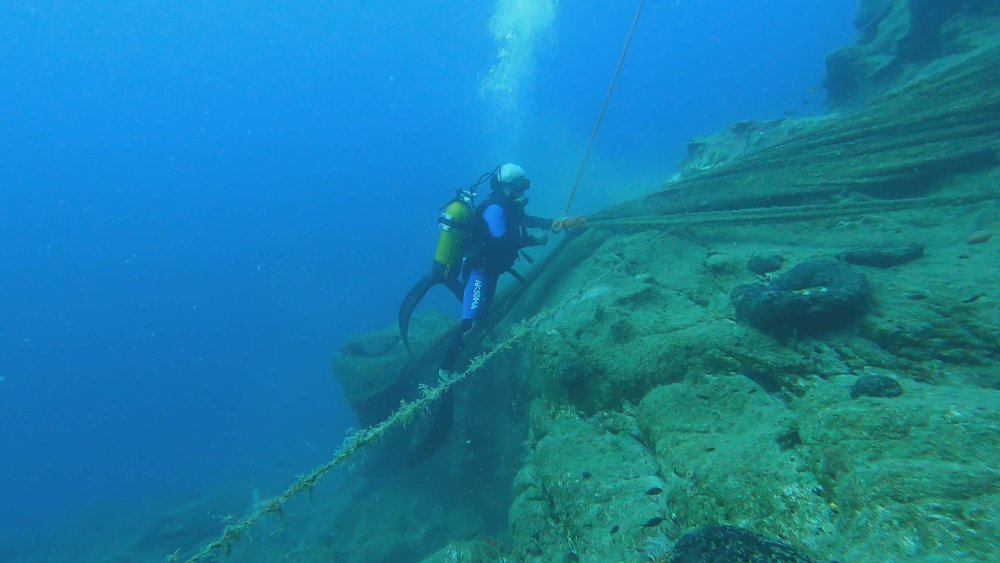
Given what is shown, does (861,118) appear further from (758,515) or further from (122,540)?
(122,540)

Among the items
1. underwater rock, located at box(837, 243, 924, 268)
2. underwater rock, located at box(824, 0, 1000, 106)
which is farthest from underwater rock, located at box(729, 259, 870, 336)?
underwater rock, located at box(824, 0, 1000, 106)

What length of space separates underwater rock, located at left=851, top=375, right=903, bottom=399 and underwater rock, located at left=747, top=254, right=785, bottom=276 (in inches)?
74.7

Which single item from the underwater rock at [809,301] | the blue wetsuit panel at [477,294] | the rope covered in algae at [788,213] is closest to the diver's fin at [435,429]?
the blue wetsuit panel at [477,294]

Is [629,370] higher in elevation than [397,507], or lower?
lower

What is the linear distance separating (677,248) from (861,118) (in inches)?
116

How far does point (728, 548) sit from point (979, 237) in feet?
12.6

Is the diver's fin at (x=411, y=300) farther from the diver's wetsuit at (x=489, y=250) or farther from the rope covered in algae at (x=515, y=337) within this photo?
the rope covered in algae at (x=515, y=337)

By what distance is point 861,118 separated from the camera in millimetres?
5684

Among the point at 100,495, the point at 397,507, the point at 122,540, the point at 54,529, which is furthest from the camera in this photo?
the point at 100,495

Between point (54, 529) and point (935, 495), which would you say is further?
point (54, 529)

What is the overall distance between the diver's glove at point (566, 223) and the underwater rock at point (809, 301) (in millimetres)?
4069

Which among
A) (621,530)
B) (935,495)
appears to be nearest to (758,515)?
(935,495)

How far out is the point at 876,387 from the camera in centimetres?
238

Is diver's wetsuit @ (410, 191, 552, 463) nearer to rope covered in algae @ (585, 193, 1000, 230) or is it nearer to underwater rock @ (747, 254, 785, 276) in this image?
rope covered in algae @ (585, 193, 1000, 230)
